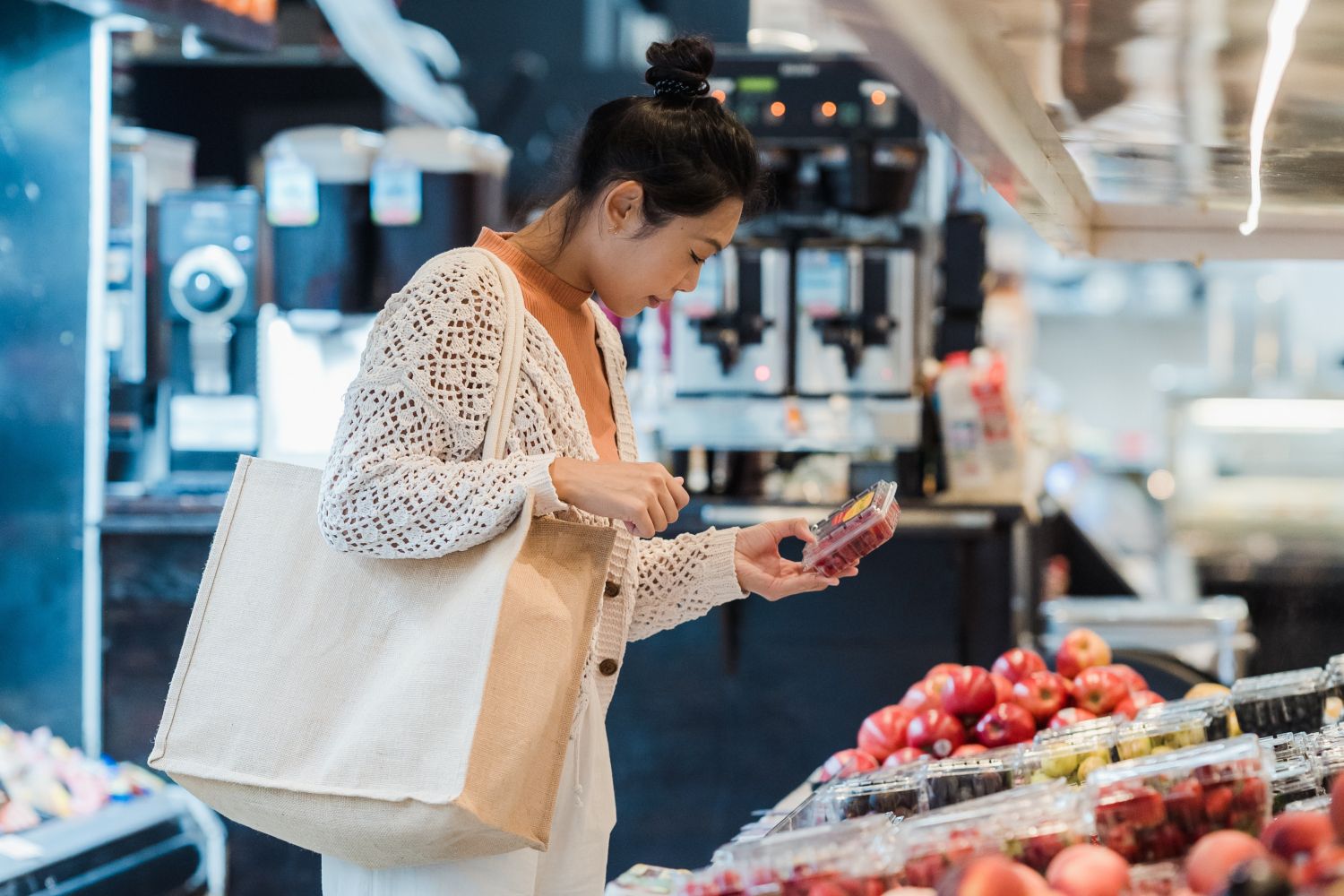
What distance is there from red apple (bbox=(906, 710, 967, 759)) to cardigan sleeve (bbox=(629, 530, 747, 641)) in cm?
37

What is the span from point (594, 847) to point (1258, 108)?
1115 mm

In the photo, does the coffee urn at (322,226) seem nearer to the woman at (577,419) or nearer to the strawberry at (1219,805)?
the woman at (577,419)

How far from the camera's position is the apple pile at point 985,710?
216 centimetres

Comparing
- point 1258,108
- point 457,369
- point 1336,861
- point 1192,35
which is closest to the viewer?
point 1336,861

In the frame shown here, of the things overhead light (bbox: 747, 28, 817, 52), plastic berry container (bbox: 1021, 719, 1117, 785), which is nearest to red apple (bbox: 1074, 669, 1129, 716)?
plastic berry container (bbox: 1021, 719, 1117, 785)

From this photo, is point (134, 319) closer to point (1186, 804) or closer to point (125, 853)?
point (125, 853)

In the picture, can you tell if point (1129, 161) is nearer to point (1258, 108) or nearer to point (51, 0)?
point (1258, 108)

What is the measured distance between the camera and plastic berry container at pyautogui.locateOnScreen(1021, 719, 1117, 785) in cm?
178

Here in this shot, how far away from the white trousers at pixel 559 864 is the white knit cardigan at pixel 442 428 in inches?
11.3

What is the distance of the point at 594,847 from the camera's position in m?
1.82

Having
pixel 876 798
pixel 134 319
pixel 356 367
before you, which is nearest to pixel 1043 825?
pixel 876 798

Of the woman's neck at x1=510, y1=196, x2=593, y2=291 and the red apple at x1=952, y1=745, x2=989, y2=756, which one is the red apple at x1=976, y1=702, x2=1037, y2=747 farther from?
the woman's neck at x1=510, y1=196, x2=593, y2=291

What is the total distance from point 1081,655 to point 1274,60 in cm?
143

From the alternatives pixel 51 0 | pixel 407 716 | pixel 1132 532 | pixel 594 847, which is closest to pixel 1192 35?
pixel 407 716
